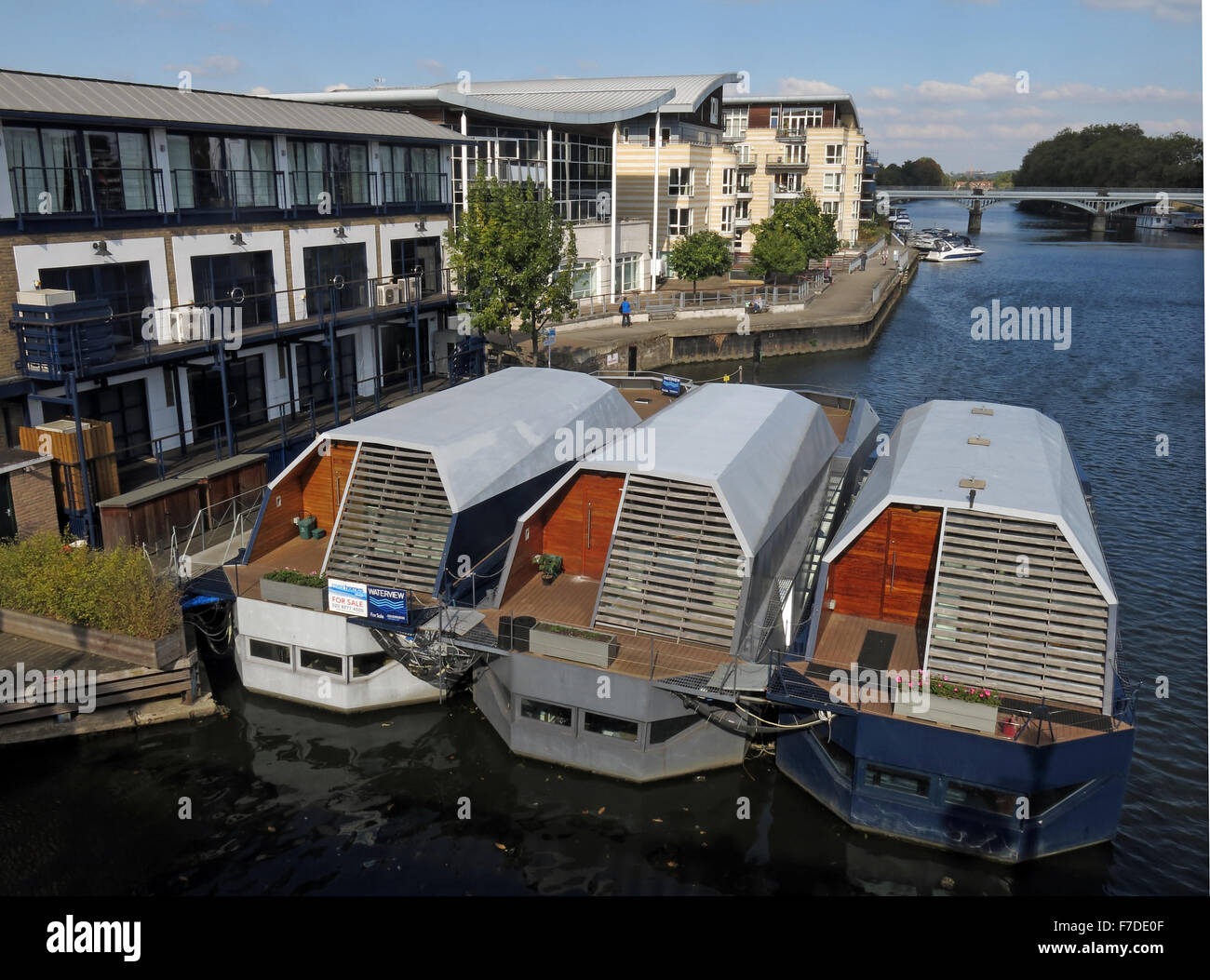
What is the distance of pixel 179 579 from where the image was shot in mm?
22625

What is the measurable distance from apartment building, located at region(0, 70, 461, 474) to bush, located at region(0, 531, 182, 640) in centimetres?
451

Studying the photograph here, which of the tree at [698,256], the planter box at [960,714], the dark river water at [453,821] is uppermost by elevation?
the tree at [698,256]

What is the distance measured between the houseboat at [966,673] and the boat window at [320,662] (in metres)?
9.58

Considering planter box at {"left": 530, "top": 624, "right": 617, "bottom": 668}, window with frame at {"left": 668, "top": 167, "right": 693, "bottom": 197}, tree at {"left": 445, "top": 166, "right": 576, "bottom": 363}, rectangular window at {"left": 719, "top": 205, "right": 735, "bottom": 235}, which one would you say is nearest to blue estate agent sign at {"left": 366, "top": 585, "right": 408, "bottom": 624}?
planter box at {"left": 530, "top": 624, "right": 617, "bottom": 668}

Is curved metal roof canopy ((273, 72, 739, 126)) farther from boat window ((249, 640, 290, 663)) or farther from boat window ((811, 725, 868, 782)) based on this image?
boat window ((811, 725, 868, 782))

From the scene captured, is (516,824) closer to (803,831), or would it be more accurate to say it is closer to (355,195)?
(803,831)

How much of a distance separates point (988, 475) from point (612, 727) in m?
9.59

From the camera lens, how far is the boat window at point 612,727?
Answer: 19.2m

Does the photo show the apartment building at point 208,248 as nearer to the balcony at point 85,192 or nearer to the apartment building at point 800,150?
the balcony at point 85,192

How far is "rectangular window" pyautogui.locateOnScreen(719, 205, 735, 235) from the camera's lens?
274ft

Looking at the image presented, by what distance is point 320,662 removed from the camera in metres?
21.7

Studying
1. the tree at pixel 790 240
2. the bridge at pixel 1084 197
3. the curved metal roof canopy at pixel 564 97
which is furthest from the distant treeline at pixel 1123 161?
the curved metal roof canopy at pixel 564 97
